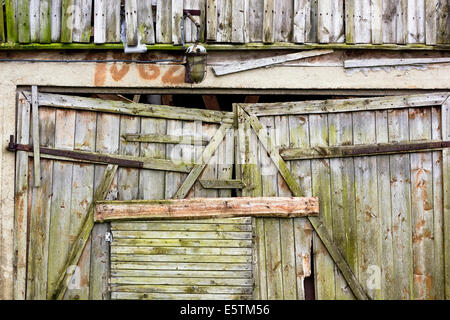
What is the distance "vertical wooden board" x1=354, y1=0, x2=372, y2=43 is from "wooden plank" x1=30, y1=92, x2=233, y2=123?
1.76m

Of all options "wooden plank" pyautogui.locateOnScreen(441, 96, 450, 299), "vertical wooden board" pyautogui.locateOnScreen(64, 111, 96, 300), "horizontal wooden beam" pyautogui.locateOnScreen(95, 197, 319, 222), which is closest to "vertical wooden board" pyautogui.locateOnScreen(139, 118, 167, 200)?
"horizontal wooden beam" pyautogui.locateOnScreen(95, 197, 319, 222)

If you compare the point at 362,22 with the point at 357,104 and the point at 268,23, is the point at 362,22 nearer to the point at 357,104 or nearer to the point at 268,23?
the point at 357,104

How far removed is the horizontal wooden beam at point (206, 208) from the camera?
6105 mm

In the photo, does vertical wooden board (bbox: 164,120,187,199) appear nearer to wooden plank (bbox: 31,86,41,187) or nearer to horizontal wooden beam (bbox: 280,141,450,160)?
horizontal wooden beam (bbox: 280,141,450,160)

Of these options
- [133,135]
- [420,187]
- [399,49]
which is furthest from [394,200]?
[133,135]

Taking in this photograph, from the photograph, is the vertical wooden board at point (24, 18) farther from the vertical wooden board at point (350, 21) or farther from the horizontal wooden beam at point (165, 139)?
the vertical wooden board at point (350, 21)

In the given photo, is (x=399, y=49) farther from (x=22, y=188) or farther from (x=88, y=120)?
(x=22, y=188)

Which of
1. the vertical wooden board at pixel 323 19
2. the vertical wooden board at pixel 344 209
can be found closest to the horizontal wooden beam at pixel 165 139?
the vertical wooden board at pixel 344 209

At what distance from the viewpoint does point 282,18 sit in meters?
6.29

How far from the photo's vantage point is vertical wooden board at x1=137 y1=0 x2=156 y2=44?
621 centimetres

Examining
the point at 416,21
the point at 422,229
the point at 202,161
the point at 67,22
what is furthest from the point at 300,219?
the point at 67,22

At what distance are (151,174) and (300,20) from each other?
2.49 meters

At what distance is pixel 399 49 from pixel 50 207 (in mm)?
4430

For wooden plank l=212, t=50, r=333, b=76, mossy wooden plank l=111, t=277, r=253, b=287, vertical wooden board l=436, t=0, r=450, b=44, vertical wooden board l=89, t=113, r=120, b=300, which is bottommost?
mossy wooden plank l=111, t=277, r=253, b=287
